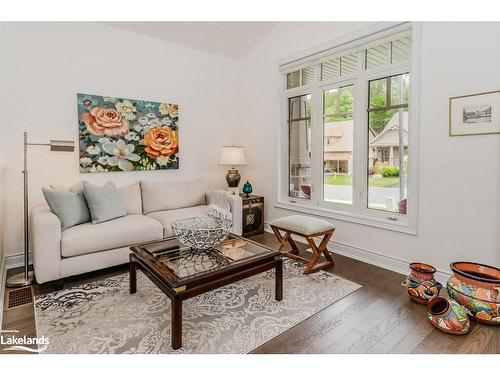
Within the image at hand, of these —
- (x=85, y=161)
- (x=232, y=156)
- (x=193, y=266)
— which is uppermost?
(x=232, y=156)

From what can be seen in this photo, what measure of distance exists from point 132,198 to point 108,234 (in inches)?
31.8

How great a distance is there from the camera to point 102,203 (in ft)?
10.0

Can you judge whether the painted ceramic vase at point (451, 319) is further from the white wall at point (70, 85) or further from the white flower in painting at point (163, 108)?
the white flower in painting at point (163, 108)

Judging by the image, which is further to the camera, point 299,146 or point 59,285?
point 299,146

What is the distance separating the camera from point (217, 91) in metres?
4.65

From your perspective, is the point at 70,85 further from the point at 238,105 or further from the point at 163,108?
the point at 238,105

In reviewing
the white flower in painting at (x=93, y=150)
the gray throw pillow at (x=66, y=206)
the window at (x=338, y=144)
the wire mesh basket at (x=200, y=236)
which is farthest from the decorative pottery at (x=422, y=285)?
the white flower in painting at (x=93, y=150)

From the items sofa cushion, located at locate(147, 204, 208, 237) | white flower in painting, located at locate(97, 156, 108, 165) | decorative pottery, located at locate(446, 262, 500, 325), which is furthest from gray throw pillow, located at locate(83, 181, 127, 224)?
decorative pottery, located at locate(446, 262, 500, 325)

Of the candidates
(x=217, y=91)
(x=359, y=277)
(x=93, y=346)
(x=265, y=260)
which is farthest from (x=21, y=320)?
(x=217, y=91)

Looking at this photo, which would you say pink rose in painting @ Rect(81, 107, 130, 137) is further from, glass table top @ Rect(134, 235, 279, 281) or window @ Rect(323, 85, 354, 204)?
window @ Rect(323, 85, 354, 204)

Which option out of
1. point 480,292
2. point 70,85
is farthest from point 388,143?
point 70,85

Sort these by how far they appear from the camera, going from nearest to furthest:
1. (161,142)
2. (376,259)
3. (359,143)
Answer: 1. (376,259)
2. (359,143)
3. (161,142)

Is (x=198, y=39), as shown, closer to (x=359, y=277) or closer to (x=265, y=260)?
(x=265, y=260)
